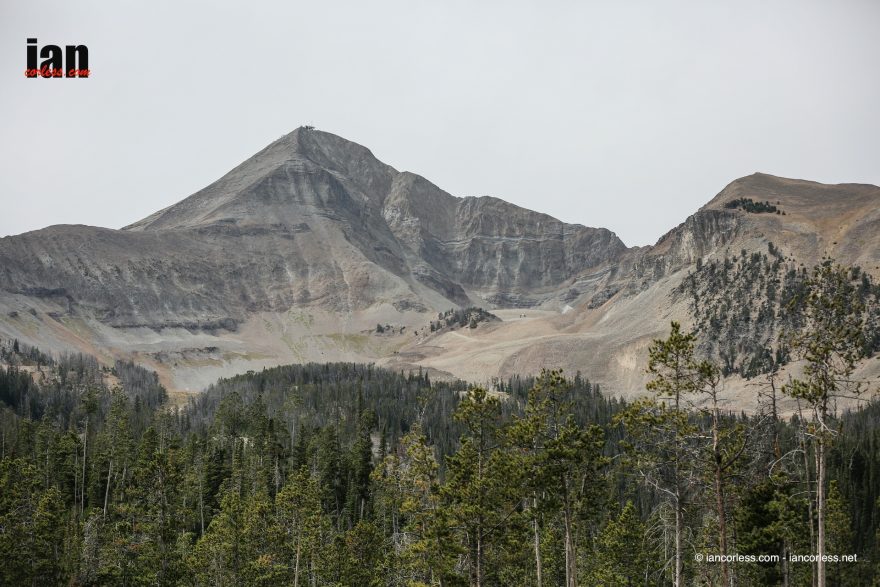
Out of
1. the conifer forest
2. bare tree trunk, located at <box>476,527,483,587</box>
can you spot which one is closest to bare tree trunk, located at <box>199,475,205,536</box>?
the conifer forest

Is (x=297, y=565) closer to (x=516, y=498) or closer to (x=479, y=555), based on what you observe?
(x=479, y=555)

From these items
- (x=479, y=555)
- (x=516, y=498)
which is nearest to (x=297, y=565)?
(x=479, y=555)

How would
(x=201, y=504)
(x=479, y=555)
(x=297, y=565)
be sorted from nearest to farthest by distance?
(x=479, y=555), (x=297, y=565), (x=201, y=504)

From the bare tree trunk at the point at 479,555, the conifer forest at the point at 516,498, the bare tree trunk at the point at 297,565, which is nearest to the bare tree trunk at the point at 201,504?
the conifer forest at the point at 516,498

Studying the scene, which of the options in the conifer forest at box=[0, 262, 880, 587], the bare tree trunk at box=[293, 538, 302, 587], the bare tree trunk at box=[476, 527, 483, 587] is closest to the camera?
the conifer forest at box=[0, 262, 880, 587]

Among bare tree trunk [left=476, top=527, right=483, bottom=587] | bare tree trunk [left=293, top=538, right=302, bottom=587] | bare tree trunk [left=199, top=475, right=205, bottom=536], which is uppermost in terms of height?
bare tree trunk [left=476, top=527, right=483, bottom=587]

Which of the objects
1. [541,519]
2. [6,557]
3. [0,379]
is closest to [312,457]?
[6,557]

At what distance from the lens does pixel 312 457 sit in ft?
307

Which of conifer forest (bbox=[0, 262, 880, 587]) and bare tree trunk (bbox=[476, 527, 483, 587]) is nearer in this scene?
conifer forest (bbox=[0, 262, 880, 587])

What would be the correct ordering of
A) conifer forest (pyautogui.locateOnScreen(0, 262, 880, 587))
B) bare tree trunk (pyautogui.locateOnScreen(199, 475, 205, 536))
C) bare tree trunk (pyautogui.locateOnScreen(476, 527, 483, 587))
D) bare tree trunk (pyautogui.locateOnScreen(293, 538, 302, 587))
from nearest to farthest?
conifer forest (pyautogui.locateOnScreen(0, 262, 880, 587)) → bare tree trunk (pyautogui.locateOnScreen(476, 527, 483, 587)) → bare tree trunk (pyautogui.locateOnScreen(293, 538, 302, 587)) → bare tree trunk (pyautogui.locateOnScreen(199, 475, 205, 536))

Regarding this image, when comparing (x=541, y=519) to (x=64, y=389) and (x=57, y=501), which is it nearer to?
(x=57, y=501)

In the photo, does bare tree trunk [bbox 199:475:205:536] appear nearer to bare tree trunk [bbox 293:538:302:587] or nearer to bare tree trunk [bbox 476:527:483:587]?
bare tree trunk [bbox 293:538:302:587]

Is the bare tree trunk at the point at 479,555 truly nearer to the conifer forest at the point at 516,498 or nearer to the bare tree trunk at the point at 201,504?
the conifer forest at the point at 516,498

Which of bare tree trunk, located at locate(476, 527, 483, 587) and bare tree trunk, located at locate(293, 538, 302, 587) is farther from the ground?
bare tree trunk, located at locate(476, 527, 483, 587)
